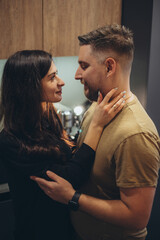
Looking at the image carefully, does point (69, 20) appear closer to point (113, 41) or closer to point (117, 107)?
point (113, 41)

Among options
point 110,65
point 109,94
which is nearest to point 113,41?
point 110,65

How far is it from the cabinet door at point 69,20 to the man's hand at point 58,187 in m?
1.13

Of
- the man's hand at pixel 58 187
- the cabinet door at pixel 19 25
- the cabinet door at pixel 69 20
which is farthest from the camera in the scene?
the cabinet door at pixel 69 20

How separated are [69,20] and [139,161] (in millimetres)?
1403

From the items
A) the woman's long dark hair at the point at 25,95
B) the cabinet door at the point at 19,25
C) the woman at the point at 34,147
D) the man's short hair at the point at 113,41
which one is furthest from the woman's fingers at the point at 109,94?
the cabinet door at the point at 19,25

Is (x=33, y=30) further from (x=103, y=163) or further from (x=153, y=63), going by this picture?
(x=103, y=163)

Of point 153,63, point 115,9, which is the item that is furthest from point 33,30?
point 153,63

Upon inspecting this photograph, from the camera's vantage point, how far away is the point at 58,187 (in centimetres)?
114

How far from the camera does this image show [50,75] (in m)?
1.40

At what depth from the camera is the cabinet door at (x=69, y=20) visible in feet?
6.33

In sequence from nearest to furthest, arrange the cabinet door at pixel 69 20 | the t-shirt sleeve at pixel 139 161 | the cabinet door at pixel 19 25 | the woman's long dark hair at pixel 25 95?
the t-shirt sleeve at pixel 139 161, the woman's long dark hair at pixel 25 95, the cabinet door at pixel 19 25, the cabinet door at pixel 69 20

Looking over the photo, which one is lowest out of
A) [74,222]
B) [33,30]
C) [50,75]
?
[74,222]

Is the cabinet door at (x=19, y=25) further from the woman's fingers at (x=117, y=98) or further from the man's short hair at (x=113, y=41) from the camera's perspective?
the woman's fingers at (x=117, y=98)

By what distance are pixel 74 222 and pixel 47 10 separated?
1.46 meters
